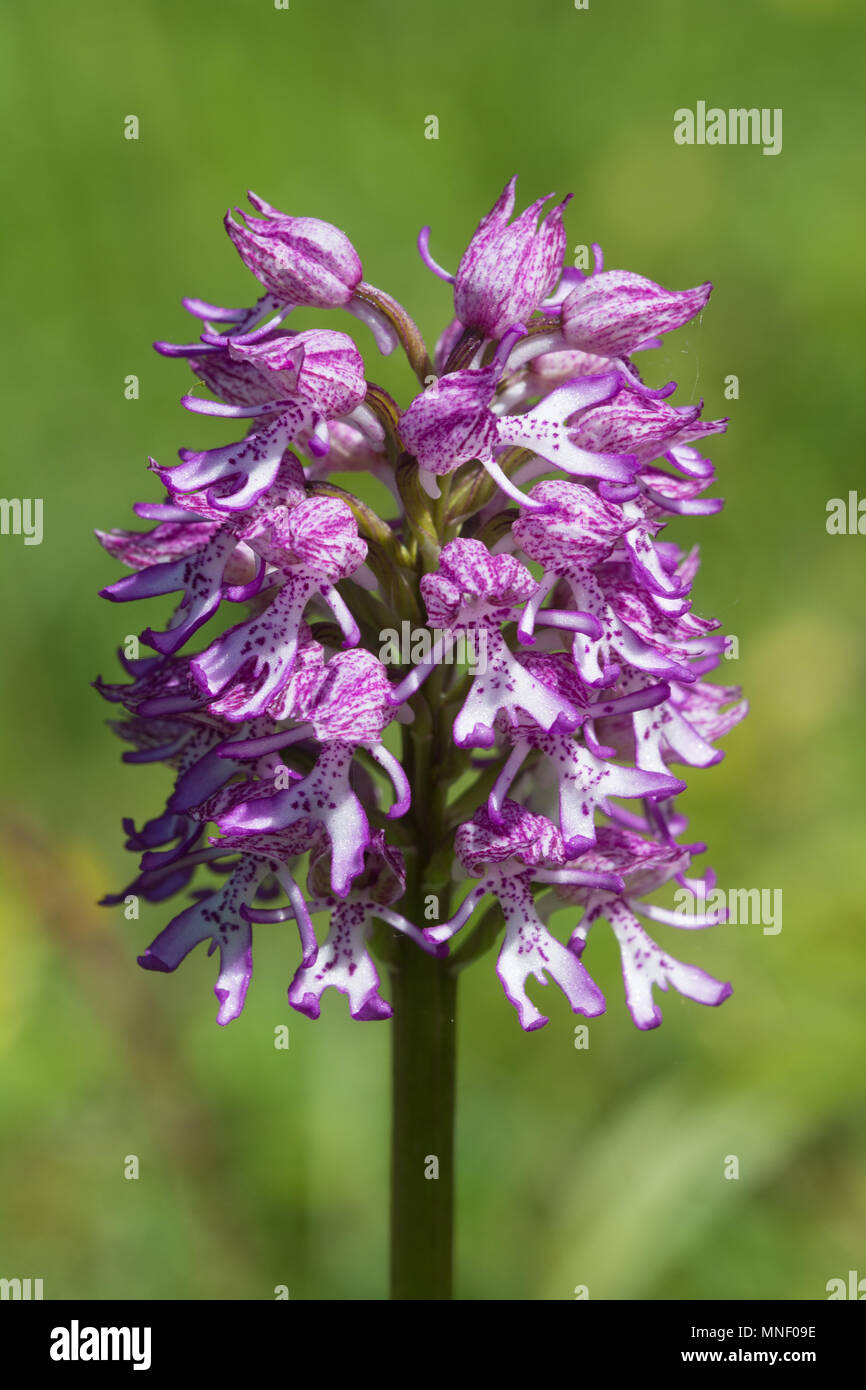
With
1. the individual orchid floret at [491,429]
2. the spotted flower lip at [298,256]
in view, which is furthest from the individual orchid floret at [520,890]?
the spotted flower lip at [298,256]

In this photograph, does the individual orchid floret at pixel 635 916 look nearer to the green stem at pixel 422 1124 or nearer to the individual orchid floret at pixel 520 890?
the individual orchid floret at pixel 520 890

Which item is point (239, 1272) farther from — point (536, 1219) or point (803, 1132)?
point (803, 1132)

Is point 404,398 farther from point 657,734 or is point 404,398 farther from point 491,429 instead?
point 491,429

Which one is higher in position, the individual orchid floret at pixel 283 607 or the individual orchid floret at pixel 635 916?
the individual orchid floret at pixel 283 607

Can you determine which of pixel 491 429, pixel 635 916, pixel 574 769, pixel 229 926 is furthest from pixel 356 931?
pixel 491 429

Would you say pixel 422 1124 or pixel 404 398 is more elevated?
pixel 404 398
